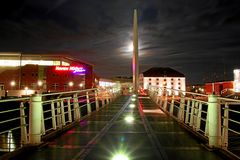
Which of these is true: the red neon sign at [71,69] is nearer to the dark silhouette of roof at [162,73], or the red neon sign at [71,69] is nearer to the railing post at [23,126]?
the railing post at [23,126]

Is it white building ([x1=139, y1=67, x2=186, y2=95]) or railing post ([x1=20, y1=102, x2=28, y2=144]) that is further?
white building ([x1=139, y1=67, x2=186, y2=95])

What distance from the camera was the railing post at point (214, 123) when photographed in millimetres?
6828

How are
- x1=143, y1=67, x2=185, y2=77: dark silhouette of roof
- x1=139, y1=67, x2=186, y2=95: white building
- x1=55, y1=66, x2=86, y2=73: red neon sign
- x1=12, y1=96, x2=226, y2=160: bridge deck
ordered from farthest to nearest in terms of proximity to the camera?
1. x1=143, y1=67, x2=185, y2=77: dark silhouette of roof
2. x1=139, y1=67, x2=186, y2=95: white building
3. x1=55, y1=66, x2=86, y2=73: red neon sign
4. x1=12, y1=96, x2=226, y2=160: bridge deck

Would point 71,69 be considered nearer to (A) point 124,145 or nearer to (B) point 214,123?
(A) point 124,145

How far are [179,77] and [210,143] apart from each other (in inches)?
5047

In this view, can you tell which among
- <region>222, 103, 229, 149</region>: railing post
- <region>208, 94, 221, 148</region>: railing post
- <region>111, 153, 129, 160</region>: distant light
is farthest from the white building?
<region>111, 153, 129, 160</region>: distant light

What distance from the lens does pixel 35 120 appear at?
7.19m

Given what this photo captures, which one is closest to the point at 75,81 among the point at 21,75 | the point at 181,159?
the point at 21,75

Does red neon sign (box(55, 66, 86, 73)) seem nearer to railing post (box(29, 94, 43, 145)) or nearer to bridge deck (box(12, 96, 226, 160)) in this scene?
bridge deck (box(12, 96, 226, 160))

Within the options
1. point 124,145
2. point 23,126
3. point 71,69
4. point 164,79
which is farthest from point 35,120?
point 164,79

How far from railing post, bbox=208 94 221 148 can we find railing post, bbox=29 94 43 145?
4242 millimetres

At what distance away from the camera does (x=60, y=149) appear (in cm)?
684

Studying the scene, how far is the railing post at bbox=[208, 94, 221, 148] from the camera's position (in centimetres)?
683

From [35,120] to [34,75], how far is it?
5823 centimetres
